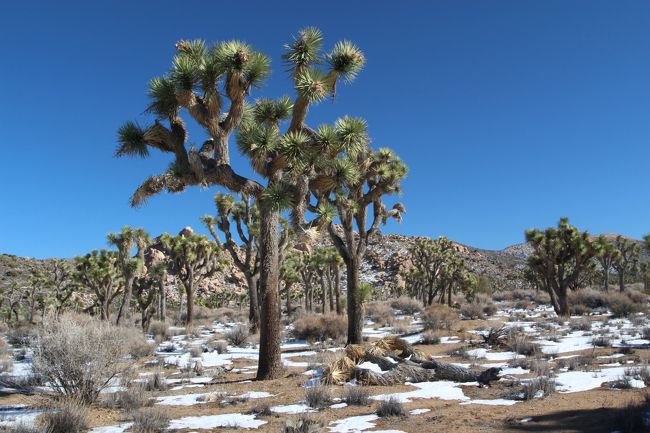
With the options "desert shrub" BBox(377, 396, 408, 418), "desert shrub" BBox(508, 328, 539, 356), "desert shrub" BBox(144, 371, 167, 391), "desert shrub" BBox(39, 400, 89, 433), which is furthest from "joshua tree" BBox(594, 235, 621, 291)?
Answer: "desert shrub" BBox(39, 400, 89, 433)

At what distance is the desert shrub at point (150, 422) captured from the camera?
6.91 meters

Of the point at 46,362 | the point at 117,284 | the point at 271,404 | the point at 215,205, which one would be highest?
the point at 215,205

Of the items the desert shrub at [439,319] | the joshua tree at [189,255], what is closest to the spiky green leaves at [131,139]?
the desert shrub at [439,319]

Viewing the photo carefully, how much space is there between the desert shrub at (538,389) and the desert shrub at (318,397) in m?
3.17

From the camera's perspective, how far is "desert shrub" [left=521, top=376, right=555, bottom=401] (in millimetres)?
8570

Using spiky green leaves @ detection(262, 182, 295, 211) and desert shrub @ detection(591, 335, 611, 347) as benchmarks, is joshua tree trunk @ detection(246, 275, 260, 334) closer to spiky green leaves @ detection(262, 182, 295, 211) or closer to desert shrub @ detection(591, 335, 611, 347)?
spiky green leaves @ detection(262, 182, 295, 211)

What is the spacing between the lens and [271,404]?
896cm

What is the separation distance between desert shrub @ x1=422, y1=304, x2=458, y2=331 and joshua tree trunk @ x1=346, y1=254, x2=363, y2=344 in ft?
16.7

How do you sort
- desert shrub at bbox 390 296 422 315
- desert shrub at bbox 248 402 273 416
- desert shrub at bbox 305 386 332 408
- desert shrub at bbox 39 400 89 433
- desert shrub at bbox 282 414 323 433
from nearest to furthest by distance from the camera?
desert shrub at bbox 282 414 323 433 < desert shrub at bbox 39 400 89 433 < desert shrub at bbox 248 402 273 416 < desert shrub at bbox 305 386 332 408 < desert shrub at bbox 390 296 422 315

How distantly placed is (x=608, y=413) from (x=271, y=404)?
506 centimetres

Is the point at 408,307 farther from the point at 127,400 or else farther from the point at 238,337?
the point at 127,400

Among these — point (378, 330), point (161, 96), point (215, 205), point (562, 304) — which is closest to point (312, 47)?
point (161, 96)

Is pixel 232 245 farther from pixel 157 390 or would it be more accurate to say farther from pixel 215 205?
pixel 157 390

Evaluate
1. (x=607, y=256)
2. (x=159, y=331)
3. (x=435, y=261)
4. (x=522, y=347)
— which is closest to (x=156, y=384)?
(x=522, y=347)
